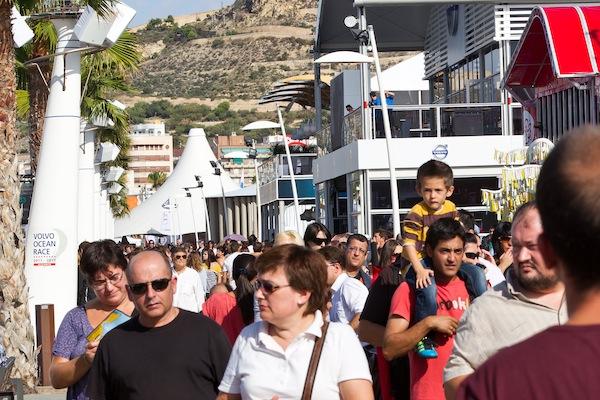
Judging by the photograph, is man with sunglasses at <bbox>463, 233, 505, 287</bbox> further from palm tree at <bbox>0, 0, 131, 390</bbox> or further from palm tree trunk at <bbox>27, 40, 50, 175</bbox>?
palm tree trunk at <bbox>27, 40, 50, 175</bbox>

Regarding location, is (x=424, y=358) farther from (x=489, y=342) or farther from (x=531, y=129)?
(x=531, y=129)

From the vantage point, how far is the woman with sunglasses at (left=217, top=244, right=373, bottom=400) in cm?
497

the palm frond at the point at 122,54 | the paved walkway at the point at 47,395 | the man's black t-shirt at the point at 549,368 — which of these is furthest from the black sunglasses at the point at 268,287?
the palm frond at the point at 122,54

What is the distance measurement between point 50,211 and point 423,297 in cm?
1378

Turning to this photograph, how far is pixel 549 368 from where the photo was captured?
86.5 inches

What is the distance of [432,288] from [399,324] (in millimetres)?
251

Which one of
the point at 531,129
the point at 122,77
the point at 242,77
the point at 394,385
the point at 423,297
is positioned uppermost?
the point at 242,77

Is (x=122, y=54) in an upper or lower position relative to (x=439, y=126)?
upper

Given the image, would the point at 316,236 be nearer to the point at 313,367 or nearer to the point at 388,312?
the point at 388,312

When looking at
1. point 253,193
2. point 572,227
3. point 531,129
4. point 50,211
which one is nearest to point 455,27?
point 531,129

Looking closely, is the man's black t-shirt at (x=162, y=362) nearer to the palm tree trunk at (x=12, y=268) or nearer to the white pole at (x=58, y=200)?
the palm tree trunk at (x=12, y=268)

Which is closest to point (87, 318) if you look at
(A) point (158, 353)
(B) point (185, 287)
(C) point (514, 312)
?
(A) point (158, 353)

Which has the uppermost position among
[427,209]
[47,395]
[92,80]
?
[92,80]

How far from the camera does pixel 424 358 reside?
6621 millimetres
